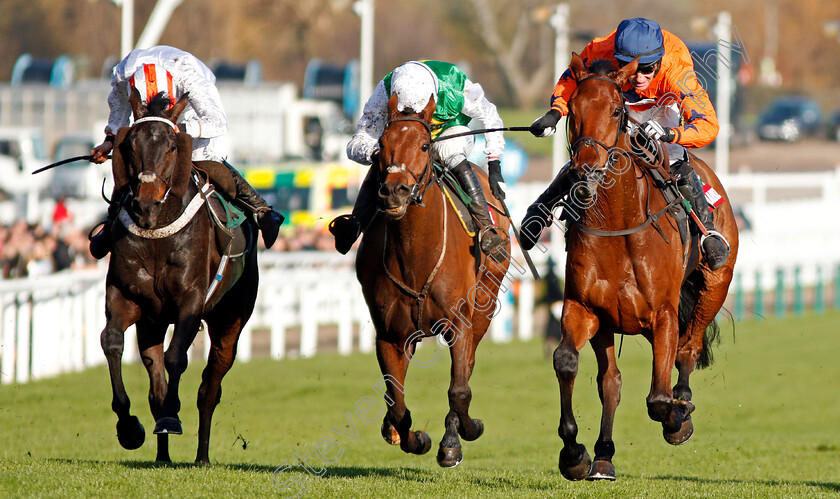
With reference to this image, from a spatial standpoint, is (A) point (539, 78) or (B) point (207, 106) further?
(A) point (539, 78)

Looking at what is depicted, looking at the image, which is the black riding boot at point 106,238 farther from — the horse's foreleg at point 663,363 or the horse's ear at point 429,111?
the horse's foreleg at point 663,363

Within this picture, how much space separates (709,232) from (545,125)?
1451 millimetres

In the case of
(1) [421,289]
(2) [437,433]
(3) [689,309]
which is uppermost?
(1) [421,289]

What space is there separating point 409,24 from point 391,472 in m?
42.0

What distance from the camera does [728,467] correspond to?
26.3ft

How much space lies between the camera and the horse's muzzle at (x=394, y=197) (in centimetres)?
546

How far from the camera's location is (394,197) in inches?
215

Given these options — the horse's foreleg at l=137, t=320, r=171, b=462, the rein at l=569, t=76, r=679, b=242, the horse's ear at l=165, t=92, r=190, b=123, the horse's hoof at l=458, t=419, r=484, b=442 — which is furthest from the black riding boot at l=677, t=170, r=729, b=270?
the horse's foreleg at l=137, t=320, r=171, b=462

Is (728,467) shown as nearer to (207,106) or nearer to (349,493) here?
(349,493)

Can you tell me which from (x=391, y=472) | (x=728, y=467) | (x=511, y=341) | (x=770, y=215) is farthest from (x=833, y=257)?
(x=391, y=472)

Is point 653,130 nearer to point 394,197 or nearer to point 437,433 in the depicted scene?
point 394,197

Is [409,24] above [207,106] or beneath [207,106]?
above

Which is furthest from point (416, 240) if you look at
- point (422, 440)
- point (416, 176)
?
point (422, 440)

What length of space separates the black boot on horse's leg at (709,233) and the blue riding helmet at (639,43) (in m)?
0.76
